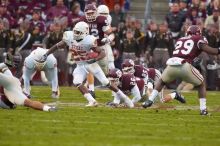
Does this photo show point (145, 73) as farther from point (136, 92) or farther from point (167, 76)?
point (167, 76)

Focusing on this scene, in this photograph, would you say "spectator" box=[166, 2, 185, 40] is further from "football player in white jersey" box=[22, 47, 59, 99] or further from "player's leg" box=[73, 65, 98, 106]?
"player's leg" box=[73, 65, 98, 106]

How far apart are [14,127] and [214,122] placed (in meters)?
2.95

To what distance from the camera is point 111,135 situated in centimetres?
942

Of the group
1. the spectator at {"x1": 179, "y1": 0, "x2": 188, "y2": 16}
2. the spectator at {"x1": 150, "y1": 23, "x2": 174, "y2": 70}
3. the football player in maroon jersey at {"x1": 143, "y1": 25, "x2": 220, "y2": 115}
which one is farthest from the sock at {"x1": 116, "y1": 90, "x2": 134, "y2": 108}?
the spectator at {"x1": 179, "y1": 0, "x2": 188, "y2": 16}

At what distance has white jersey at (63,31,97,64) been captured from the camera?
13719 mm

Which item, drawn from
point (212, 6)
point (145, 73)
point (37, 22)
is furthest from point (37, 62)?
point (212, 6)

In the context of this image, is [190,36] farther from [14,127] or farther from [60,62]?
[60,62]

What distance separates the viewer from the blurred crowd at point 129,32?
19984mm

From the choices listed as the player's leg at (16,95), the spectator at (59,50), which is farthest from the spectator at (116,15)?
the player's leg at (16,95)

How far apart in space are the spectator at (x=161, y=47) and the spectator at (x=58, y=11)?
265 cm

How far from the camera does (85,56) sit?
1387cm

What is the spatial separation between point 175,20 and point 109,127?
1022 cm

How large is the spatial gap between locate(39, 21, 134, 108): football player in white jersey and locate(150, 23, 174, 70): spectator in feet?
20.2

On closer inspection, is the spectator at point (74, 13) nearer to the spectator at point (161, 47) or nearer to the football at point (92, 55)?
the spectator at point (161, 47)
